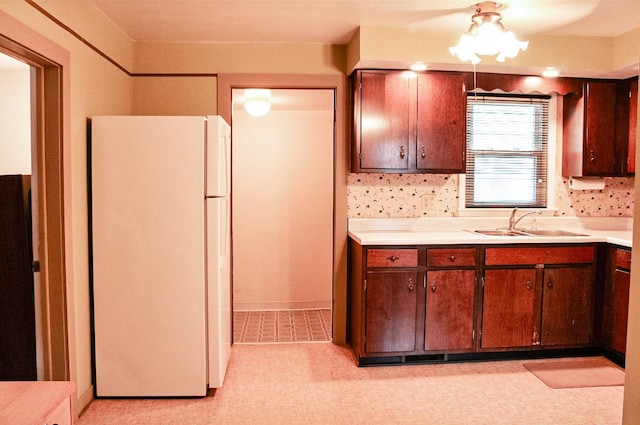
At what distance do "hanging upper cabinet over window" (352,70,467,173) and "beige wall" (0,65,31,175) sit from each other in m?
2.49

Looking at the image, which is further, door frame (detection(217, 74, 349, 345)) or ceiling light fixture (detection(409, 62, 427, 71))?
door frame (detection(217, 74, 349, 345))

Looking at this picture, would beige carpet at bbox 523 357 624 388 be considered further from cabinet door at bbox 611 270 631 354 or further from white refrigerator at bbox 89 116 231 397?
A: white refrigerator at bbox 89 116 231 397

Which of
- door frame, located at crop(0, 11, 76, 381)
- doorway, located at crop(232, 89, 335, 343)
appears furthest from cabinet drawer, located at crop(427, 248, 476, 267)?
door frame, located at crop(0, 11, 76, 381)

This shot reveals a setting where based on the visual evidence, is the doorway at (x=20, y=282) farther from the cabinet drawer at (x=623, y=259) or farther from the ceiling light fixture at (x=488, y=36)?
Answer: the cabinet drawer at (x=623, y=259)

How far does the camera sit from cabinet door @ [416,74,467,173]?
139 inches

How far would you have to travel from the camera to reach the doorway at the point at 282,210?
15.8 ft

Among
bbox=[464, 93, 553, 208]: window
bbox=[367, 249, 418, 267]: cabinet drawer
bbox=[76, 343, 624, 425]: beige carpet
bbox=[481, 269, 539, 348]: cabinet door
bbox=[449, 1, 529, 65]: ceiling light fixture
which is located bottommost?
bbox=[76, 343, 624, 425]: beige carpet

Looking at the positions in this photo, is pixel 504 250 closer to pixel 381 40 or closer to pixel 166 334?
pixel 381 40

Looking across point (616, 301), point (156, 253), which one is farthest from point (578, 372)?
point (156, 253)

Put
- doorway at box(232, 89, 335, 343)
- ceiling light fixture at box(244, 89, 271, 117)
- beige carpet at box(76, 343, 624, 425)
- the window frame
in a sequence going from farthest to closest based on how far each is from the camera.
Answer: doorway at box(232, 89, 335, 343) < ceiling light fixture at box(244, 89, 271, 117) < the window frame < beige carpet at box(76, 343, 624, 425)

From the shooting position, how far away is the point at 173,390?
9.41ft

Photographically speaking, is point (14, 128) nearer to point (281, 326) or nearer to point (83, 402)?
point (83, 402)

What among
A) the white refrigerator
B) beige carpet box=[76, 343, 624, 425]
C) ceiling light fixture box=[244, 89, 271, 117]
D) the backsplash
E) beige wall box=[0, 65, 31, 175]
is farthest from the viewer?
ceiling light fixture box=[244, 89, 271, 117]

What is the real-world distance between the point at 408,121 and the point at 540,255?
1336 mm
